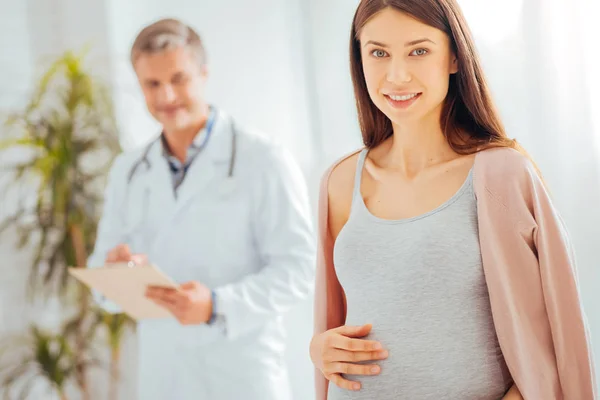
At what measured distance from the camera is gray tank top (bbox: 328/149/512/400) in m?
1.22

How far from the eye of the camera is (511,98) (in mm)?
2066

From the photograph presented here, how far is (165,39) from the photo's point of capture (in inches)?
91.3

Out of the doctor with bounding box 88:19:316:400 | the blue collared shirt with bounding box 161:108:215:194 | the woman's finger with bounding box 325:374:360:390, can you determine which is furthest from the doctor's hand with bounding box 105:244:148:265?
the woman's finger with bounding box 325:374:360:390

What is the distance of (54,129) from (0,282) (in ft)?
2.32

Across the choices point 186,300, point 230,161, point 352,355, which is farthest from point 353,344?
point 230,161

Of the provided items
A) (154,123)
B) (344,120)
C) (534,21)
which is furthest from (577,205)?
(154,123)

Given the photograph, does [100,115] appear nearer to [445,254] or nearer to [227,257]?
[227,257]

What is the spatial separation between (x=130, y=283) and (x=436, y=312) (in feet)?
3.26

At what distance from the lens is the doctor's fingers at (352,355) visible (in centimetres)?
125

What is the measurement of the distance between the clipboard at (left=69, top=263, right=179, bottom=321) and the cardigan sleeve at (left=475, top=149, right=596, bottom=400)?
92 cm

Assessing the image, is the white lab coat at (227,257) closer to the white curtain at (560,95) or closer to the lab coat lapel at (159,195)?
the lab coat lapel at (159,195)

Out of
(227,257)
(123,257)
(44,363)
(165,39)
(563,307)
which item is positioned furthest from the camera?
(44,363)

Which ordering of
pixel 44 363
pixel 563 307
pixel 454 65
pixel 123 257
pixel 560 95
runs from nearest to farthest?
pixel 563 307, pixel 454 65, pixel 560 95, pixel 123 257, pixel 44 363

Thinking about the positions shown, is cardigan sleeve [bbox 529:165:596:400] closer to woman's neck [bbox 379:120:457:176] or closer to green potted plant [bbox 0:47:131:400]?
woman's neck [bbox 379:120:457:176]
